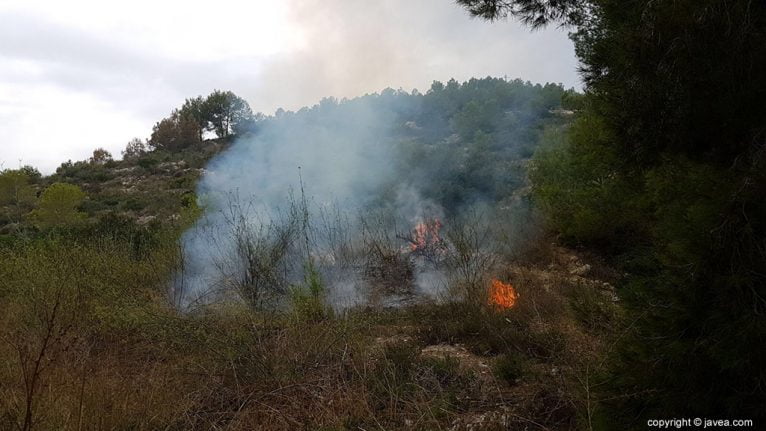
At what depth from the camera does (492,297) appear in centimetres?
605

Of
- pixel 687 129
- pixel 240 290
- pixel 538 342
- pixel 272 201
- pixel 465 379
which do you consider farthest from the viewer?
pixel 272 201

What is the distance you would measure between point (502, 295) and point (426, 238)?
3146 mm

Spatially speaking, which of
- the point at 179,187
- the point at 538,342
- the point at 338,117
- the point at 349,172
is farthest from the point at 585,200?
the point at 179,187

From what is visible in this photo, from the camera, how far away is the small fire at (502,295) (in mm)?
5906

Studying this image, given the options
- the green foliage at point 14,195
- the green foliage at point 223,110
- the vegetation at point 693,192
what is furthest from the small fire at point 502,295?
Result: the green foliage at point 223,110

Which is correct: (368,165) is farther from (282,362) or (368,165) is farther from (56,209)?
(282,362)

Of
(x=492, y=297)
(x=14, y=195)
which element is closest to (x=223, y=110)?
(x=14, y=195)

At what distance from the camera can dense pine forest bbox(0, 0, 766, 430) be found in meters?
1.77

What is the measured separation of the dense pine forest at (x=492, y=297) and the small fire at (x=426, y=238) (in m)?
0.06

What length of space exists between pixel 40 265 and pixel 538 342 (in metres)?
6.26

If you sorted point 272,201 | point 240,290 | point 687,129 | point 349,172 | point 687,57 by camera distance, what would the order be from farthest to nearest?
1. point 349,172
2. point 272,201
3. point 240,290
4. point 687,129
5. point 687,57

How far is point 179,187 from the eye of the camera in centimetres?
2203

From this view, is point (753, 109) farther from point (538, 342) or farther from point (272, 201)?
point (272, 201)

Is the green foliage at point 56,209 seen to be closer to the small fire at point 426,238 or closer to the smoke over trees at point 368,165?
the smoke over trees at point 368,165
